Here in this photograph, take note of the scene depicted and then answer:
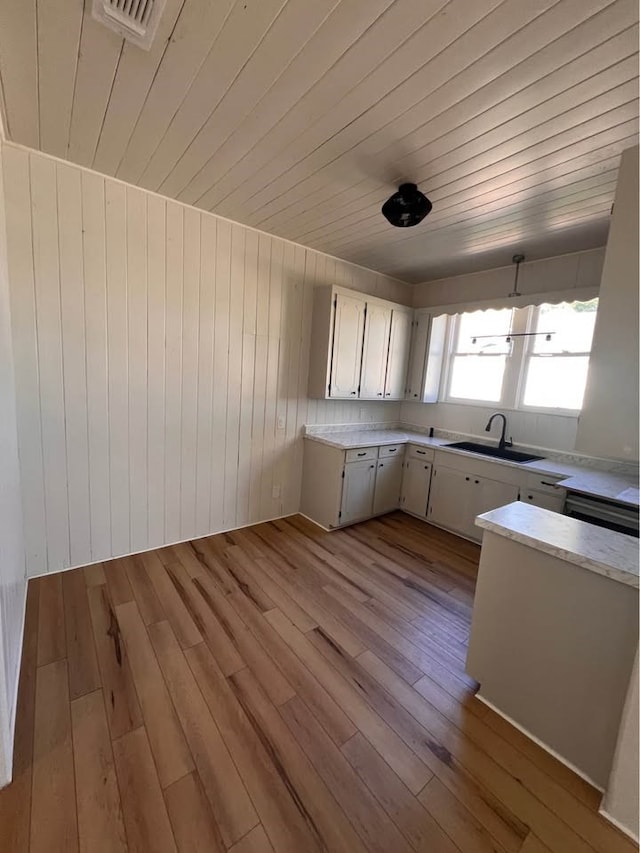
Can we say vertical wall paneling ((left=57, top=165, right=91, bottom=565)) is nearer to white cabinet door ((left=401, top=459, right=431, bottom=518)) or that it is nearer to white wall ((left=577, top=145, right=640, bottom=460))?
white wall ((left=577, top=145, right=640, bottom=460))

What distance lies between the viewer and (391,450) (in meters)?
3.74

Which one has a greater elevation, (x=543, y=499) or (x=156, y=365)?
(x=156, y=365)

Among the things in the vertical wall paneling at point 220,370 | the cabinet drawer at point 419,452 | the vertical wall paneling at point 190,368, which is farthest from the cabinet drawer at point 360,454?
the vertical wall paneling at point 190,368

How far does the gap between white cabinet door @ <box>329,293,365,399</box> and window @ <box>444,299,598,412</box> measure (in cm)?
124

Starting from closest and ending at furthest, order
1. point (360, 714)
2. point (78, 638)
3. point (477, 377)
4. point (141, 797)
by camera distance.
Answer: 1. point (141, 797)
2. point (360, 714)
3. point (78, 638)
4. point (477, 377)

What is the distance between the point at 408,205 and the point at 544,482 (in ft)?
7.68

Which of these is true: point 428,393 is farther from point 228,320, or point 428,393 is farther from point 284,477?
point 228,320

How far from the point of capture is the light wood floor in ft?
3.84

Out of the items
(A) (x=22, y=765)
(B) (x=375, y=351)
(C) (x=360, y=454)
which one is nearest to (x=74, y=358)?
(A) (x=22, y=765)

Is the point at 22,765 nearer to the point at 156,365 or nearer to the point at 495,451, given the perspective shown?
the point at 156,365

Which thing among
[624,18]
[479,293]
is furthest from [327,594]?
[479,293]

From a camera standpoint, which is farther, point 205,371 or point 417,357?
point 417,357

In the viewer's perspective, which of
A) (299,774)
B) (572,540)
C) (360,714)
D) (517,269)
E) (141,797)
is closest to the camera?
(141,797)

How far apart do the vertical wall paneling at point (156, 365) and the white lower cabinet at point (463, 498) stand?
8.55 feet
